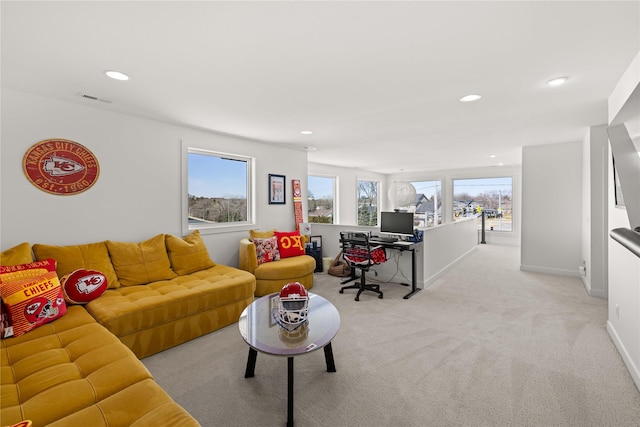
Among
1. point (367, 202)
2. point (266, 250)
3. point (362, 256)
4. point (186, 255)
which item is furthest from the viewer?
point (367, 202)

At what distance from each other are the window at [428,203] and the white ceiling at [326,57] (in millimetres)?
5844

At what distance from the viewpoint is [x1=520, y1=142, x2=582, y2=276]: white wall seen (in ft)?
15.4

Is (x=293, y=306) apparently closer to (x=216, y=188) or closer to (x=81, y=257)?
(x=81, y=257)

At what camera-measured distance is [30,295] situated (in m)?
2.06

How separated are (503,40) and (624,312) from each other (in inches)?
94.9

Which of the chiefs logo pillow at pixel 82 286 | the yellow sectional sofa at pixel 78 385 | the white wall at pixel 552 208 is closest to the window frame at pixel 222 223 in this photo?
the chiefs logo pillow at pixel 82 286

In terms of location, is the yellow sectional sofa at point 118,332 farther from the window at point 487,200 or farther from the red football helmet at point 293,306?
the window at point 487,200

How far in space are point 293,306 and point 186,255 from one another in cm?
186

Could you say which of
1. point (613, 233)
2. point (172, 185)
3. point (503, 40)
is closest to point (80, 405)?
point (613, 233)

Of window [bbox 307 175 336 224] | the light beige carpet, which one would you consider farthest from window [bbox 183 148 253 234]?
window [bbox 307 175 336 224]

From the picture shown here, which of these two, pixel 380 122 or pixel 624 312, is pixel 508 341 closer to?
pixel 624 312

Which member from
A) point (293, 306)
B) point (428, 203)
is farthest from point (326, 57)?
point (428, 203)

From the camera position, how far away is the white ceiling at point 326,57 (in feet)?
4.91

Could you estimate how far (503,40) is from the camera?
1.73 meters
